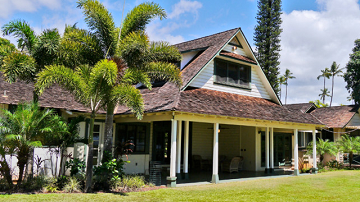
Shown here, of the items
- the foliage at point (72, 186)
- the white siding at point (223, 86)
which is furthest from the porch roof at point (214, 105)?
the foliage at point (72, 186)

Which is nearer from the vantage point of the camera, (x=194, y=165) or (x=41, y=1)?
(x=41, y=1)

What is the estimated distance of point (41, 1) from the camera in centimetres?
1356

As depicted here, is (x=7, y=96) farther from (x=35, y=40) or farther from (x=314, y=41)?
(x=314, y=41)

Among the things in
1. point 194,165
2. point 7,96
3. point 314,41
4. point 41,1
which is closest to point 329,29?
point 314,41

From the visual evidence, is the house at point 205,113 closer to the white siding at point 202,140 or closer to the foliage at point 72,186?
the white siding at point 202,140

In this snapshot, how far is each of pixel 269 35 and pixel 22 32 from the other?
30.5m

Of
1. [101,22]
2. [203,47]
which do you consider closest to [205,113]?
[101,22]

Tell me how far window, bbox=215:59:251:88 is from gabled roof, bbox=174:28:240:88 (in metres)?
0.75

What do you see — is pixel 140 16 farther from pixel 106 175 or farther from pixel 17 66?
pixel 106 175

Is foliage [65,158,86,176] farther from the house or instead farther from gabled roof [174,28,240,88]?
gabled roof [174,28,240,88]

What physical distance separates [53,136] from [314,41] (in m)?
23.3

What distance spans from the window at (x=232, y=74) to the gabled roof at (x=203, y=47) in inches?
29.4

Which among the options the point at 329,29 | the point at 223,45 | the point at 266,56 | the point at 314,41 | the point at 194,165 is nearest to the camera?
the point at 223,45

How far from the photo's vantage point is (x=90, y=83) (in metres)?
10.0
